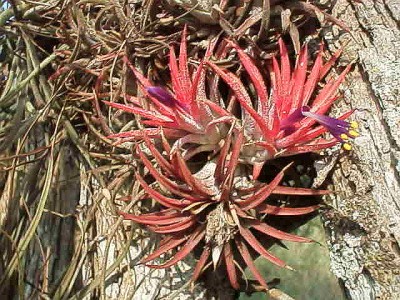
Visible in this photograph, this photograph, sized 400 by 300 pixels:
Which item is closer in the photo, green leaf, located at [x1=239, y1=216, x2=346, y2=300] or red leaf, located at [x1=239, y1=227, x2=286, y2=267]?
red leaf, located at [x1=239, y1=227, x2=286, y2=267]

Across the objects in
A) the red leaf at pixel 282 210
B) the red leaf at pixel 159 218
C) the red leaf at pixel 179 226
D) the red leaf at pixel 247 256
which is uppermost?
the red leaf at pixel 159 218

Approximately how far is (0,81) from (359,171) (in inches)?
23.9

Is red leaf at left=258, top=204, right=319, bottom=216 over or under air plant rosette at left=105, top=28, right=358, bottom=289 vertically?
under

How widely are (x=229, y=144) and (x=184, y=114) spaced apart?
7 centimetres

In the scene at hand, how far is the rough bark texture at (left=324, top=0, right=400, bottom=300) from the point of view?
817 millimetres

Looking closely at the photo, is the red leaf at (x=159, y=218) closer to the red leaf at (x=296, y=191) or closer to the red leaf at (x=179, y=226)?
the red leaf at (x=179, y=226)

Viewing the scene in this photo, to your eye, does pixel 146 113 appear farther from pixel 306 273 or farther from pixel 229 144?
pixel 306 273

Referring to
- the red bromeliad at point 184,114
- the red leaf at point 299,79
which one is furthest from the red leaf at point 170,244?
the red leaf at point 299,79

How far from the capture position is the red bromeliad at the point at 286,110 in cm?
85

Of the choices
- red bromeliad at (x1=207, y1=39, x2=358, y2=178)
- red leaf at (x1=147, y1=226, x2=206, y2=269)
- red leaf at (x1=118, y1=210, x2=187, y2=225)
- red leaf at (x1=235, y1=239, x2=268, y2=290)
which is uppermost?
red bromeliad at (x1=207, y1=39, x2=358, y2=178)

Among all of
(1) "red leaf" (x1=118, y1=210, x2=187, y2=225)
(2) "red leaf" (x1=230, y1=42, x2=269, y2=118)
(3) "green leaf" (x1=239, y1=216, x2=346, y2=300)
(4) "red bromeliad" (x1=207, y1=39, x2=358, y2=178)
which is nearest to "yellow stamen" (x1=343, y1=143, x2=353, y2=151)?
(4) "red bromeliad" (x1=207, y1=39, x2=358, y2=178)

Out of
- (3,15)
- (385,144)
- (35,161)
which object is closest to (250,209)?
(385,144)

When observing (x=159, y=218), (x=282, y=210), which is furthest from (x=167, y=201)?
(x=282, y=210)

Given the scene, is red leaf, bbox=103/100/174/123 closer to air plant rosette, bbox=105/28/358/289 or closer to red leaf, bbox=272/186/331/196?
air plant rosette, bbox=105/28/358/289
